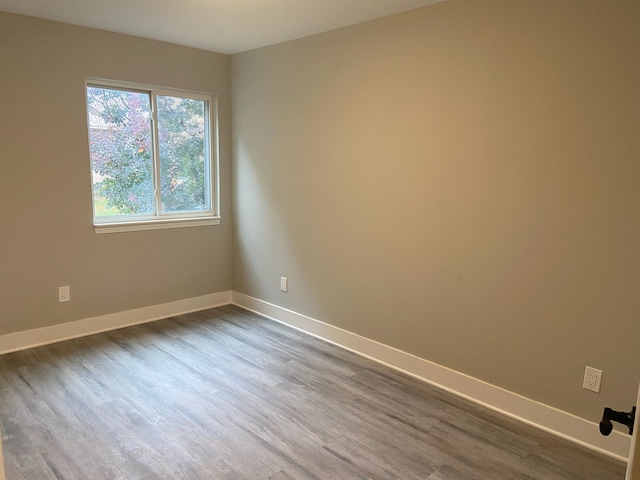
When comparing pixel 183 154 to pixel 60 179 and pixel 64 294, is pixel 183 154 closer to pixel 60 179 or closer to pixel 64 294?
pixel 60 179

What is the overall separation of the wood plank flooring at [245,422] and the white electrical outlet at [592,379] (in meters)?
0.32

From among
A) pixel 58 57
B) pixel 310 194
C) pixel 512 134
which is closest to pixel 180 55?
pixel 58 57

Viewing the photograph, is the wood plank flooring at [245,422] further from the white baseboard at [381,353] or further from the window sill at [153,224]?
the window sill at [153,224]

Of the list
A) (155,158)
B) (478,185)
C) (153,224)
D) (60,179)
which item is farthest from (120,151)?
(478,185)

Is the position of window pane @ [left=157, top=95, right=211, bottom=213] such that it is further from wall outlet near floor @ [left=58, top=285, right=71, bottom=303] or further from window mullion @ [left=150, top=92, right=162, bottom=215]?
wall outlet near floor @ [left=58, top=285, right=71, bottom=303]

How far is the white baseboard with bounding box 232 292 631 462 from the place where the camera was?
2.19m

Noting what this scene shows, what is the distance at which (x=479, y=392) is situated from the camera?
262 cm

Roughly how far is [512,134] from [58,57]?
3113 mm

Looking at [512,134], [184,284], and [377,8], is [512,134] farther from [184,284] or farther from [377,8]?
[184,284]

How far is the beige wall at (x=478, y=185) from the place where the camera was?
81.4 inches

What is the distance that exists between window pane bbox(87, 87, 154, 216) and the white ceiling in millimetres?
535

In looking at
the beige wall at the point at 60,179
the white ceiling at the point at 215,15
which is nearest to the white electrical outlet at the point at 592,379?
the white ceiling at the point at 215,15

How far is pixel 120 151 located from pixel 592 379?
3.62m

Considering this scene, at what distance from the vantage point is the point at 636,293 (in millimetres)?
2021
